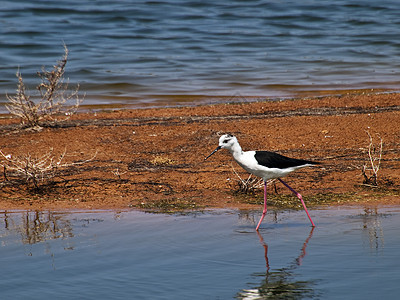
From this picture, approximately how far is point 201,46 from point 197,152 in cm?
1526

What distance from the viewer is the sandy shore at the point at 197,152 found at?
27.1 ft

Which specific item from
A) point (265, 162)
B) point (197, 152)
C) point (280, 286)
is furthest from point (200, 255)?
point (197, 152)

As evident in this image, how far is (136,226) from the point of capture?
687 cm

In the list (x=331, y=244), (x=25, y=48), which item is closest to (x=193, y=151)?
(x=331, y=244)

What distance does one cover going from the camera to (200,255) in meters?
5.83

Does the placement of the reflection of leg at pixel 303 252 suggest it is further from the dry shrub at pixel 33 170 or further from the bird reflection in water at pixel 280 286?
the dry shrub at pixel 33 170

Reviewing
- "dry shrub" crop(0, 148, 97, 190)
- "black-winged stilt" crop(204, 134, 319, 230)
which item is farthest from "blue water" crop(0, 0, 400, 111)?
"black-winged stilt" crop(204, 134, 319, 230)

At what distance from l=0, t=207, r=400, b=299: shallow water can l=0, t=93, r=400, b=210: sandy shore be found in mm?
694

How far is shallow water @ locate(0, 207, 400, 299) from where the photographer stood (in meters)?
5.02

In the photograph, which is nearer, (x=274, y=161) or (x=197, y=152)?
(x=274, y=161)

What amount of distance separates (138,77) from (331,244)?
1416 centimetres

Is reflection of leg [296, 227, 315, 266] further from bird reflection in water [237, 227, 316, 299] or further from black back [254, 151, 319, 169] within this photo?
black back [254, 151, 319, 169]

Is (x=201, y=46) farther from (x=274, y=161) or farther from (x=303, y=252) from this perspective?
(x=303, y=252)

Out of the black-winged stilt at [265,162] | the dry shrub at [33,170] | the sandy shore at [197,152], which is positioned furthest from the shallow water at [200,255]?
the dry shrub at [33,170]
